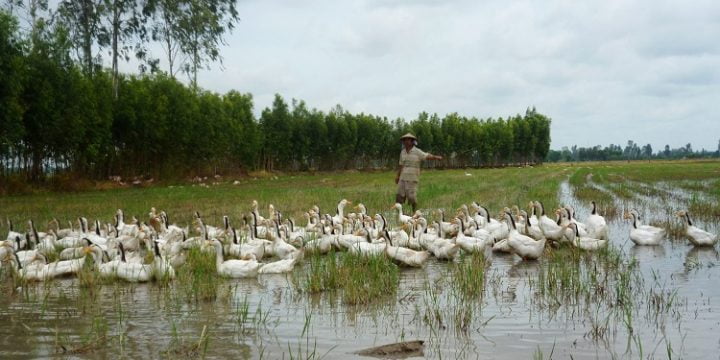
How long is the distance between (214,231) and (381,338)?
796cm

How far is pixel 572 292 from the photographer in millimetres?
8414

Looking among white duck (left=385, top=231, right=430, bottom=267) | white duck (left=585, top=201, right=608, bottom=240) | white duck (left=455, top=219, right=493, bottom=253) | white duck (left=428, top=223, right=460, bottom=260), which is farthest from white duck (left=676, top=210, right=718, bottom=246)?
white duck (left=385, top=231, right=430, bottom=267)

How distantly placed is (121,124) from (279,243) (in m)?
28.7

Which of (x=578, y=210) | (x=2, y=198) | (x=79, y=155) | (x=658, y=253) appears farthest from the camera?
(x=79, y=155)

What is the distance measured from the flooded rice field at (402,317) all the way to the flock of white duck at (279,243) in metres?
0.31

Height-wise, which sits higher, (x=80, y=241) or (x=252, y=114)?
(x=252, y=114)

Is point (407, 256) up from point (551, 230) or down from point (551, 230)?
down

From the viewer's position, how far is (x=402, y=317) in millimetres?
7641

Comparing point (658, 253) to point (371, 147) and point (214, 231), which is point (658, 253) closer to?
point (214, 231)

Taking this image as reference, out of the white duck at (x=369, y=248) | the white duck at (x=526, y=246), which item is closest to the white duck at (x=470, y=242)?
the white duck at (x=526, y=246)

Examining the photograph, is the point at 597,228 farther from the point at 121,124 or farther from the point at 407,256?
the point at 121,124

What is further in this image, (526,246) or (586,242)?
(586,242)

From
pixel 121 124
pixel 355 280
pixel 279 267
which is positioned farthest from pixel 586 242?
pixel 121 124

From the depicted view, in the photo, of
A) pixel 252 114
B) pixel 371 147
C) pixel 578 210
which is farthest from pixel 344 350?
pixel 371 147
